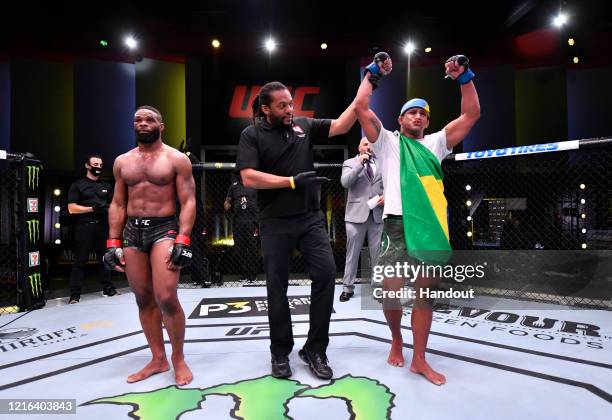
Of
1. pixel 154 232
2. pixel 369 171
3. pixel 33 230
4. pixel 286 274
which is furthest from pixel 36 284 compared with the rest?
pixel 369 171

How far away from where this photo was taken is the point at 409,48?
6.73 metres

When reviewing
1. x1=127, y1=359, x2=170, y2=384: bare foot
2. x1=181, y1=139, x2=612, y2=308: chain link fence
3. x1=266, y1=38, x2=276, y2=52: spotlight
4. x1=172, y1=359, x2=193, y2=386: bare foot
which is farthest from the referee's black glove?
x1=266, y1=38, x2=276, y2=52: spotlight

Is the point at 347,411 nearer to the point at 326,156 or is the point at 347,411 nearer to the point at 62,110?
the point at 326,156

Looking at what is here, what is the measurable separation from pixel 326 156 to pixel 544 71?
14.6 ft

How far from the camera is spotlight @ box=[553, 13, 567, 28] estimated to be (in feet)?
20.1

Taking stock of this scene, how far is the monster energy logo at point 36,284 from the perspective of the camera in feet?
12.5

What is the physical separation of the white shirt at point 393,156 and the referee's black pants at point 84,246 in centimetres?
368

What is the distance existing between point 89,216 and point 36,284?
3.00 feet

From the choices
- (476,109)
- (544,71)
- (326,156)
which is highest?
(544,71)

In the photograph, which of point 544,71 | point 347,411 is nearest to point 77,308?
point 347,411

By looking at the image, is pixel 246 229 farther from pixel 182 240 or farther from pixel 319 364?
pixel 319 364

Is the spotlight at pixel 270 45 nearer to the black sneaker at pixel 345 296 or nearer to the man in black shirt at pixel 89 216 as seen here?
the man in black shirt at pixel 89 216

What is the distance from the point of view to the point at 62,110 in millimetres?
6762

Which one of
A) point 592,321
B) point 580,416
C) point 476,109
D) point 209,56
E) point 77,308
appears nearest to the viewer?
point 580,416
